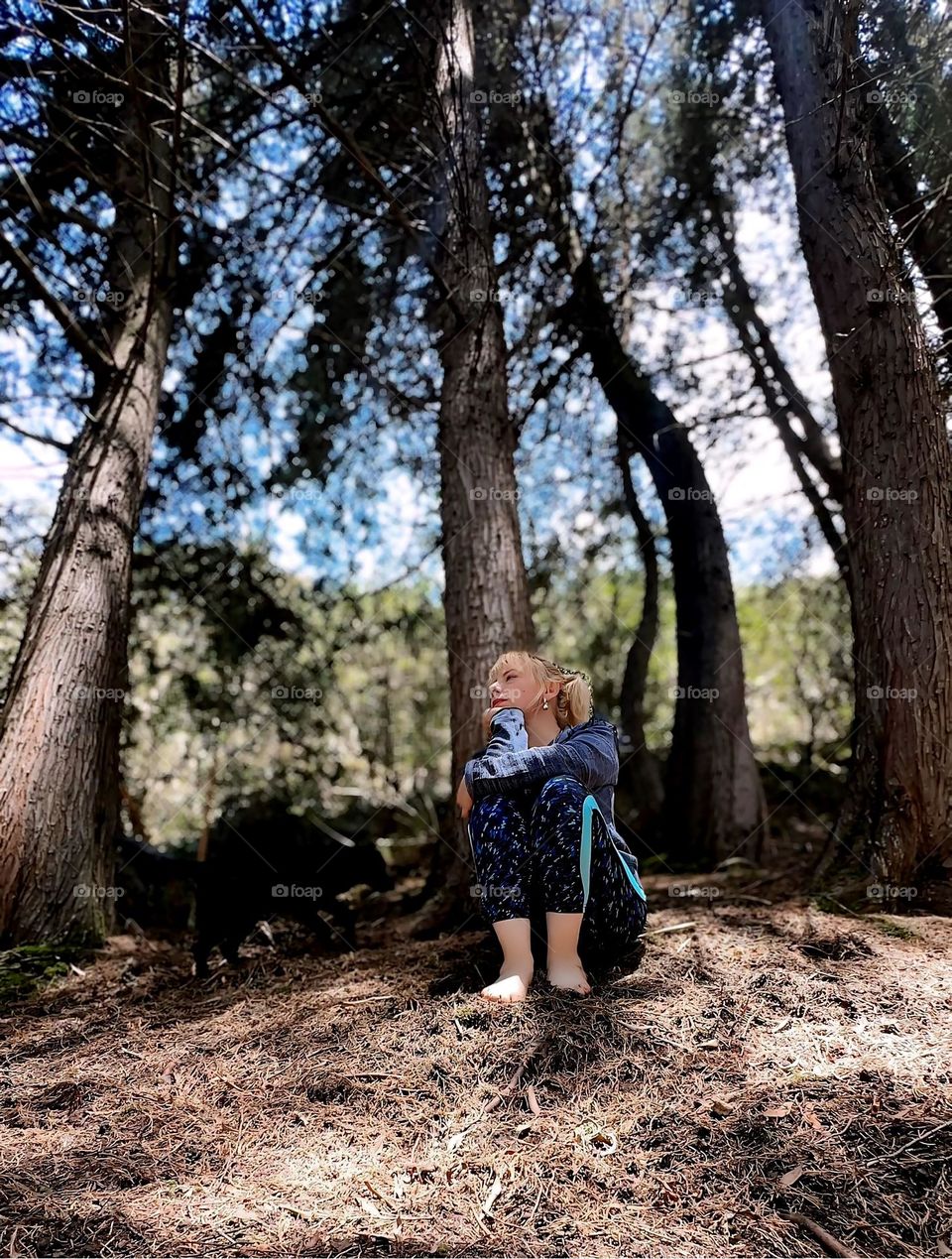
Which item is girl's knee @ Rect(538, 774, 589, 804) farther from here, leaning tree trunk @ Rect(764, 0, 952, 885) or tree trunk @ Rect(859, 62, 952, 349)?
tree trunk @ Rect(859, 62, 952, 349)

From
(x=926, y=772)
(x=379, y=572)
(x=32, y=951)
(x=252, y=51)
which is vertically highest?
(x=252, y=51)

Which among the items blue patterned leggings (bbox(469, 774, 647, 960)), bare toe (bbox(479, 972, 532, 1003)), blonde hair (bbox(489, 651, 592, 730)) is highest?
blonde hair (bbox(489, 651, 592, 730))

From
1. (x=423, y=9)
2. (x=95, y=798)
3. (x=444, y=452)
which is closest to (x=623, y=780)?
(x=444, y=452)

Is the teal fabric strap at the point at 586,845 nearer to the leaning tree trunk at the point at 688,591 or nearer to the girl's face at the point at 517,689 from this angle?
the girl's face at the point at 517,689

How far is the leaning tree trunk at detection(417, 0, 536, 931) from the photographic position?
3.58m

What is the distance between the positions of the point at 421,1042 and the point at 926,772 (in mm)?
2181

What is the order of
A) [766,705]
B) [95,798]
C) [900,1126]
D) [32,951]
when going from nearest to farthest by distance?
[900,1126] → [32,951] → [95,798] → [766,705]

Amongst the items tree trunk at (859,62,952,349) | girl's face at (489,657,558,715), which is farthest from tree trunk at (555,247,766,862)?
girl's face at (489,657,558,715)

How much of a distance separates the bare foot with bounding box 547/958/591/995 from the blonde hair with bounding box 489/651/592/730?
2.52 feet

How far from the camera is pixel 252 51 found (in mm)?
4348

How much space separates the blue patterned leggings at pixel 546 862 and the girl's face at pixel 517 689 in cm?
33

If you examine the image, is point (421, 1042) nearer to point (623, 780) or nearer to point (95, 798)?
point (95, 798)

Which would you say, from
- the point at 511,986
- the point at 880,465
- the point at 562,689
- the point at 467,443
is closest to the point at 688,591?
the point at 880,465

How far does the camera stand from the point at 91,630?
12.1 feet
